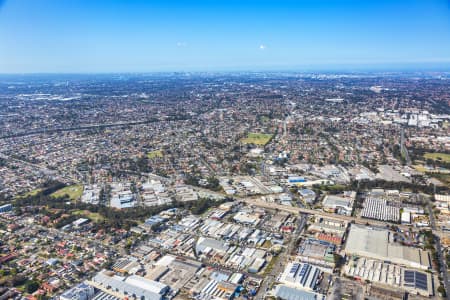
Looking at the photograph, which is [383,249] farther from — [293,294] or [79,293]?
[79,293]

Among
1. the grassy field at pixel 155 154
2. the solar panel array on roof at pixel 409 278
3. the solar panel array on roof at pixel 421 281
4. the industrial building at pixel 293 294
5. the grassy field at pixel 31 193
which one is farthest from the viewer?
the grassy field at pixel 155 154

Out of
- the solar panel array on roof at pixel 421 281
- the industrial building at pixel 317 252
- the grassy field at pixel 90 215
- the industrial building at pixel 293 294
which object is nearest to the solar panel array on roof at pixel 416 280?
the solar panel array on roof at pixel 421 281

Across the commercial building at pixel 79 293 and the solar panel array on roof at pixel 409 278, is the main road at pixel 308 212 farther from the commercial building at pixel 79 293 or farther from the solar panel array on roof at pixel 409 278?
the commercial building at pixel 79 293

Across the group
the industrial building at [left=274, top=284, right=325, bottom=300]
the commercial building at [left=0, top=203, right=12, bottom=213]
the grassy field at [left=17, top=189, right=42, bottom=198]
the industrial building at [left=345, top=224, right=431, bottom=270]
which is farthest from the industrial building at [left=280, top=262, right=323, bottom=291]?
the grassy field at [left=17, top=189, right=42, bottom=198]

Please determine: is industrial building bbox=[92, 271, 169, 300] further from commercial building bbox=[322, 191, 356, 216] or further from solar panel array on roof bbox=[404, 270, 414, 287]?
commercial building bbox=[322, 191, 356, 216]

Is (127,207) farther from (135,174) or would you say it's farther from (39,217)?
(135,174)

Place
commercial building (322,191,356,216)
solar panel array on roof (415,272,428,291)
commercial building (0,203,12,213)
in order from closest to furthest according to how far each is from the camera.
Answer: solar panel array on roof (415,272,428,291), commercial building (322,191,356,216), commercial building (0,203,12,213)

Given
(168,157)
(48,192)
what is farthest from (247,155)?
(48,192)
